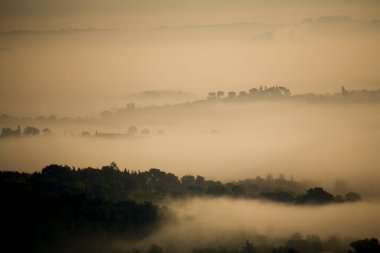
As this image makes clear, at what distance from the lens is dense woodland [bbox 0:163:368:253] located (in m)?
136

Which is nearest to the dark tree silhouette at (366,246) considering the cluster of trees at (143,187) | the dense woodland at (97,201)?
the dense woodland at (97,201)

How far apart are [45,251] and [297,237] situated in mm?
28405

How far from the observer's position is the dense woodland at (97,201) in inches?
5364

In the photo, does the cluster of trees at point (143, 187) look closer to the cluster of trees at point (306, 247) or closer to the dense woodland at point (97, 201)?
the dense woodland at point (97, 201)

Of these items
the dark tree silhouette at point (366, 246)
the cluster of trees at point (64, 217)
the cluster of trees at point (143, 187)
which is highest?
the cluster of trees at point (143, 187)

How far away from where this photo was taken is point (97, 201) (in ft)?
504

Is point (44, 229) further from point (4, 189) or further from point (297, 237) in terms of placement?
point (297, 237)

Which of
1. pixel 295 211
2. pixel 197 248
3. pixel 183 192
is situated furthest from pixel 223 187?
pixel 197 248

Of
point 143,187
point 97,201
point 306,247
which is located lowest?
point 306,247

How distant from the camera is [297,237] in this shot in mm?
143500

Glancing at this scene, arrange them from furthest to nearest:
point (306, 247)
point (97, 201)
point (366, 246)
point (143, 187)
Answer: point (143, 187) → point (97, 201) → point (306, 247) → point (366, 246)

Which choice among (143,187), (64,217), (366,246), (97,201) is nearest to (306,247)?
(366,246)

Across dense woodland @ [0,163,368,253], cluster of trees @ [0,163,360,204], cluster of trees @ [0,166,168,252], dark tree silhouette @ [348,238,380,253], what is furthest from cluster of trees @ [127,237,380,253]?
cluster of trees @ [0,163,360,204]

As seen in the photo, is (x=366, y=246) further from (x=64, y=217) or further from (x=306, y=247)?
(x=64, y=217)
